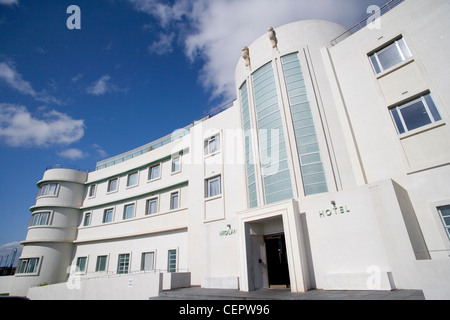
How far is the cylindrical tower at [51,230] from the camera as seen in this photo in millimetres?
22453

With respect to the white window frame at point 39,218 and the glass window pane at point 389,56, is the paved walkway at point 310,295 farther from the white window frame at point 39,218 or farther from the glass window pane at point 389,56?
the white window frame at point 39,218

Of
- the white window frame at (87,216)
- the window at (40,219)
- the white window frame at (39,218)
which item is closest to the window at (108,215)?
the white window frame at (87,216)

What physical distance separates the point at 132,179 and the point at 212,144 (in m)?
10.2

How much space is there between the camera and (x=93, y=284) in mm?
15852

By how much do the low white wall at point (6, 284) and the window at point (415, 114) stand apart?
1308 inches

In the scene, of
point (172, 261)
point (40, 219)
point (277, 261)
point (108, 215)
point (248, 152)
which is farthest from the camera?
point (40, 219)

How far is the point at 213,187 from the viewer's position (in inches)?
687

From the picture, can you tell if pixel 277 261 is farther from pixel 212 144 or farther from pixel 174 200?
pixel 174 200

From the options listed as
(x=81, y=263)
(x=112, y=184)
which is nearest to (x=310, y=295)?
(x=112, y=184)

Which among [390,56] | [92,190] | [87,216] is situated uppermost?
[390,56]

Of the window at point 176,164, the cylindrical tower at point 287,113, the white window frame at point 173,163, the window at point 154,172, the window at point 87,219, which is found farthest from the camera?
the window at point 87,219

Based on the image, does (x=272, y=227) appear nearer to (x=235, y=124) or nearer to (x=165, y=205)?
(x=235, y=124)

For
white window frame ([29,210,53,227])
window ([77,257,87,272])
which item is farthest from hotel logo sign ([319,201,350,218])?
white window frame ([29,210,53,227])
